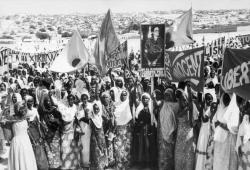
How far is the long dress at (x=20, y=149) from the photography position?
5.53m

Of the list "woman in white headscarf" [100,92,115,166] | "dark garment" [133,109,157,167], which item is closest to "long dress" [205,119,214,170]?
"dark garment" [133,109,157,167]

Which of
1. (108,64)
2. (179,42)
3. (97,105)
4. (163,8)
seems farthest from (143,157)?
(163,8)

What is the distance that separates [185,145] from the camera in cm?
561

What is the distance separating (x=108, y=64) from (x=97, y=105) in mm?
1868

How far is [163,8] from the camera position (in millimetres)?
96438

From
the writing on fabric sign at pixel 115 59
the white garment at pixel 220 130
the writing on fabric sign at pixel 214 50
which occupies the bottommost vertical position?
the writing on fabric sign at pixel 214 50

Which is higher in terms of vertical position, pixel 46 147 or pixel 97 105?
pixel 97 105

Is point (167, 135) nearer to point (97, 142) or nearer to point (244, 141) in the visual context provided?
point (97, 142)

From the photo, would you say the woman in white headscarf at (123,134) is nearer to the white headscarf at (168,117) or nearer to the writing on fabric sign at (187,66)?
the white headscarf at (168,117)

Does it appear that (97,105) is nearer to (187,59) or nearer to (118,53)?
(187,59)

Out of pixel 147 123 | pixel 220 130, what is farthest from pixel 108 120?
pixel 220 130

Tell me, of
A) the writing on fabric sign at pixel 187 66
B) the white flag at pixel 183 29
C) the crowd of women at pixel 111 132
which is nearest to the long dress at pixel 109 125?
the crowd of women at pixel 111 132

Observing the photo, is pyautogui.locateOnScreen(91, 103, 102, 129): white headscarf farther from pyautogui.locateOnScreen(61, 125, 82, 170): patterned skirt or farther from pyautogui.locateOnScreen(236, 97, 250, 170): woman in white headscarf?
pyautogui.locateOnScreen(236, 97, 250, 170): woman in white headscarf

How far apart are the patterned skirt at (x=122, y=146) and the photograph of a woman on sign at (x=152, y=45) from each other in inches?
50.6
